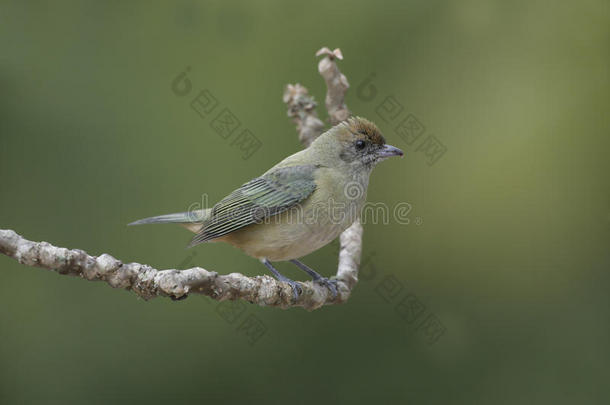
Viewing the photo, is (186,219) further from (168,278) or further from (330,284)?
(168,278)

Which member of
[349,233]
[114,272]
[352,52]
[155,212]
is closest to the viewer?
[114,272]

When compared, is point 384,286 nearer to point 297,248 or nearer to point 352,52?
point 297,248

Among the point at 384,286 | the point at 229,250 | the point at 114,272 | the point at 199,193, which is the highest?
the point at 199,193

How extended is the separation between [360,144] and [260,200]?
2.65 feet

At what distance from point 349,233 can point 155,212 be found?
1.58 metres

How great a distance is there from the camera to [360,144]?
3.85m

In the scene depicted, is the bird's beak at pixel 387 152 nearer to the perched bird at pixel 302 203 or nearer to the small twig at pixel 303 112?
the perched bird at pixel 302 203

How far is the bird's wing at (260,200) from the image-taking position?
3.51 metres

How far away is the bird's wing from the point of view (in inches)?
138

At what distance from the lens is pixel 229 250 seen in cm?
461

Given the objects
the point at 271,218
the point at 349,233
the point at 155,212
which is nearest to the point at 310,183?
the point at 271,218

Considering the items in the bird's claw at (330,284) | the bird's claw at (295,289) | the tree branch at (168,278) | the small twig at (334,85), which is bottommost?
the bird's claw at (330,284)

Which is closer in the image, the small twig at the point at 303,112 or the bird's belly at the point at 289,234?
the bird's belly at the point at 289,234

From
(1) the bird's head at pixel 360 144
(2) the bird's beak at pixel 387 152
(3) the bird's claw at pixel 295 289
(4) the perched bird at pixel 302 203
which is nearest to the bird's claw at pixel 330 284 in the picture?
(4) the perched bird at pixel 302 203
